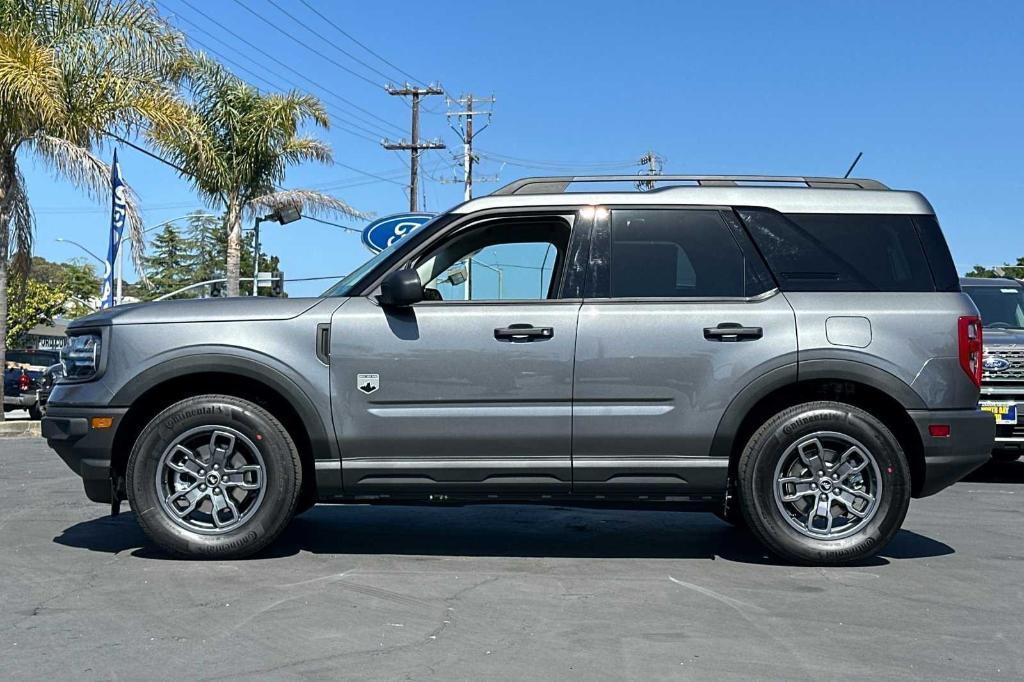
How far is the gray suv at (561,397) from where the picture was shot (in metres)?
5.55

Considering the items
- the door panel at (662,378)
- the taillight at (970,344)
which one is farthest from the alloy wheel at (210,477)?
the taillight at (970,344)

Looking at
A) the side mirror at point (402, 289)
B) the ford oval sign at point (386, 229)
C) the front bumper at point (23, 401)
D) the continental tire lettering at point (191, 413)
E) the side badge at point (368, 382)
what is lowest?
the front bumper at point (23, 401)

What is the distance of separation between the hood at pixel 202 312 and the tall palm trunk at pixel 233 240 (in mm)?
20026

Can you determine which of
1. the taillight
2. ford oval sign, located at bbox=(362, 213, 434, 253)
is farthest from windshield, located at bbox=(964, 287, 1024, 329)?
ford oval sign, located at bbox=(362, 213, 434, 253)

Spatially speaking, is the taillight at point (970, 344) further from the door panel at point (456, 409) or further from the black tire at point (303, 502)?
the black tire at point (303, 502)

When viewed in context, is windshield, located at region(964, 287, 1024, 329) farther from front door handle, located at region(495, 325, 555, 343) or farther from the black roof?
front door handle, located at region(495, 325, 555, 343)

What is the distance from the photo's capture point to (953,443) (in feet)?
18.5

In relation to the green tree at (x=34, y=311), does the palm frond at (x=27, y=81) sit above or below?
above

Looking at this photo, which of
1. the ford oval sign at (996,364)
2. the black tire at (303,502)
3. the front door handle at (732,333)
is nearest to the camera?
the front door handle at (732,333)

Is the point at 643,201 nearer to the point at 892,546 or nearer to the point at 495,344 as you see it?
the point at 495,344

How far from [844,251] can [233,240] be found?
72.4 ft

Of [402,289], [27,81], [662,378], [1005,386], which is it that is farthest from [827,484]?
[27,81]

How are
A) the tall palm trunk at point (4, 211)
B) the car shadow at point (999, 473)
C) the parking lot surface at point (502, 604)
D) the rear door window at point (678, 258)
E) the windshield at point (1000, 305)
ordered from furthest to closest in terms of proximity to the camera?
the tall palm trunk at point (4, 211) → the windshield at point (1000, 305) → the car shadow at point (999, 473) → the rear door window at point (678, 258) → the parking lot surface at point (502, 604)

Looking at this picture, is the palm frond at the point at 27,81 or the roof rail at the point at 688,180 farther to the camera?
the palm frond at the point at 27,81
